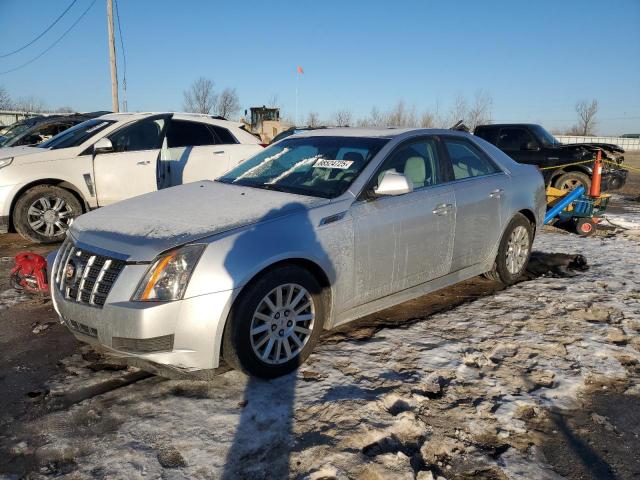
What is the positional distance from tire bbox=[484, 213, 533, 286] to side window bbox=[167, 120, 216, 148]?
4.86 m

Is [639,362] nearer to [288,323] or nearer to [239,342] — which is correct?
[288,323]

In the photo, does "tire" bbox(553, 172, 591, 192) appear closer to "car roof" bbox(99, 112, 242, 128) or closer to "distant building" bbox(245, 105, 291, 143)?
"car roof" bbox(99, 112, 242, 128)

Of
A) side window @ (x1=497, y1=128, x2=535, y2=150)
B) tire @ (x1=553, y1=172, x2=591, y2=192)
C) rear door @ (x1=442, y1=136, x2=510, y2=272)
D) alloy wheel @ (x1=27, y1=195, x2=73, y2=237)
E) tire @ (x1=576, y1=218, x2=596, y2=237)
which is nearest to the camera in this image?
rear door @ (x1=442, y1=136, x2=510, y2=272)

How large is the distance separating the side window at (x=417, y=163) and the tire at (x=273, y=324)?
116 centimetres

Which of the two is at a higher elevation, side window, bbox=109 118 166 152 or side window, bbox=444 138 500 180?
side window, bbox=109 118 166 152

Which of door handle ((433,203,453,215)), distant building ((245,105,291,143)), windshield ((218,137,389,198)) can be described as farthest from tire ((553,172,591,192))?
distant building ((245,105,291,143))

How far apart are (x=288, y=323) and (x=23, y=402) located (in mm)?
1631

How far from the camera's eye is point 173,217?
3.39 meters

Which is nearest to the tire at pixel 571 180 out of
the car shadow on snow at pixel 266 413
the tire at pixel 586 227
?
the tire at pixel 586 227

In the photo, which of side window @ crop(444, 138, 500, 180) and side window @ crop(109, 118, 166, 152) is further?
side window @ crop(109, 118, 166, 152)

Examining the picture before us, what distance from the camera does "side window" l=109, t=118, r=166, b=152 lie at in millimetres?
7305

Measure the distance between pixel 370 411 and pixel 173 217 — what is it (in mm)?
1756

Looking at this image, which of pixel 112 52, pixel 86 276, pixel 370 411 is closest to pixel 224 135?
pixel 86 276

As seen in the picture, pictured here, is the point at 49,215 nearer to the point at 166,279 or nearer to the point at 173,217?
the point at 173,217
